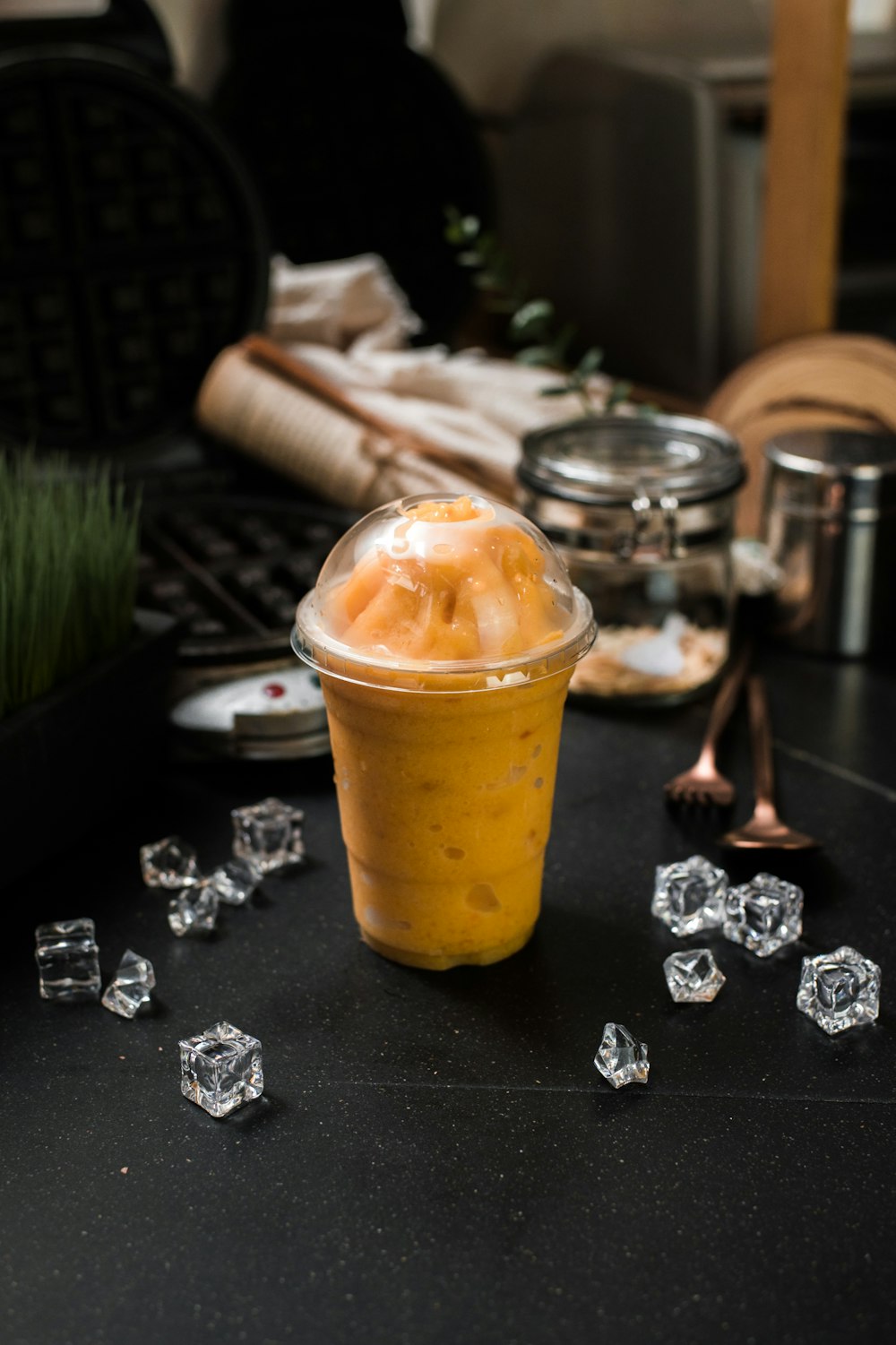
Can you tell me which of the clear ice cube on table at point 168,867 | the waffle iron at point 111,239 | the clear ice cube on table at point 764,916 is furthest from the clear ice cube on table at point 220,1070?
the waffle iron at point 111,239

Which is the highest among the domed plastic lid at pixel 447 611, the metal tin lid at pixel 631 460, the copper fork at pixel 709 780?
the domed plastic lid at pixel 447 611

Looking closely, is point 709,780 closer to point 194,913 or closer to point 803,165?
point 194,913

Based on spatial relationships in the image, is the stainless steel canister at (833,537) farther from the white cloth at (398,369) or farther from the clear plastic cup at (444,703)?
the clear plastic cup at (444,703)

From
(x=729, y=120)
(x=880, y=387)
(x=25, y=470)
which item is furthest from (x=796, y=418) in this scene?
(x=25, y=470)

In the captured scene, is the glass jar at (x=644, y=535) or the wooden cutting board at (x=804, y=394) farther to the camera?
the wooden cutting board at (x=804, y=394)

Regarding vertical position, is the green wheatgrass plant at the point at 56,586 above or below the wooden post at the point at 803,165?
below

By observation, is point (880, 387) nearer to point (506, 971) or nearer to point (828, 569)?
point (828, 569)

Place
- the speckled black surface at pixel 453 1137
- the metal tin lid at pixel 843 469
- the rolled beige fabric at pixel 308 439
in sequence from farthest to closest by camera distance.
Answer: the rolled beige fabric at pixel 308 439
the metal tin lid at pixel 843 469
the speckled black surface at pixel 453 1137
